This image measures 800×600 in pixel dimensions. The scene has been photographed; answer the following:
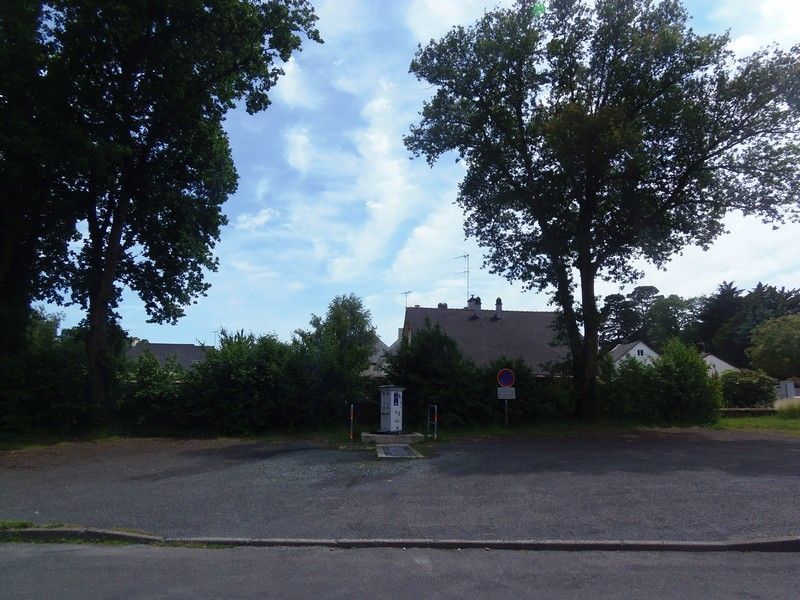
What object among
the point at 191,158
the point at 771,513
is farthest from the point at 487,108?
the point at 771,513

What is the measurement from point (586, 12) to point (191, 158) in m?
17.0

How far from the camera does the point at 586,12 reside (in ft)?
88.0

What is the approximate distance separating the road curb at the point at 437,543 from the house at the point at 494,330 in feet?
114

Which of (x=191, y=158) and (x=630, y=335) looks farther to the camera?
(x=630, y=335)

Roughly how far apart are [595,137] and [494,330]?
25.7 metres

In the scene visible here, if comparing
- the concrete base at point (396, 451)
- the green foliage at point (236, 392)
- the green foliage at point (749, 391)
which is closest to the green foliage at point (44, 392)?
the green foliage at point (236, 392)

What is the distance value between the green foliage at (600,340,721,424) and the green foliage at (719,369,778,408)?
14603 millimetres

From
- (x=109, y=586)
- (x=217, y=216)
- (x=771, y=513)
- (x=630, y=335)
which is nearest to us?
(x=109, y=586)

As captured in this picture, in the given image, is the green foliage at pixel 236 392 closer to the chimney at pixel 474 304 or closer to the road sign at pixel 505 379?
the road sign at pixel 505 379

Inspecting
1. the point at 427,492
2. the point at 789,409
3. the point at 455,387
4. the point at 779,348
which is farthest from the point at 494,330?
the point at 427,492

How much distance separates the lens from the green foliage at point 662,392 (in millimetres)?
27453

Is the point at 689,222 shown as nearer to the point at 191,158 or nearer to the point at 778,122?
the point at 778,122

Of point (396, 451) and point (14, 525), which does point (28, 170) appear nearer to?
point (396, 451)

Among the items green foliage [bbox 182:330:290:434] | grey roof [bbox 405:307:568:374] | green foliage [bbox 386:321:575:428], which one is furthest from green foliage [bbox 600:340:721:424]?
grey roof [bbox 405:307:568:374]
